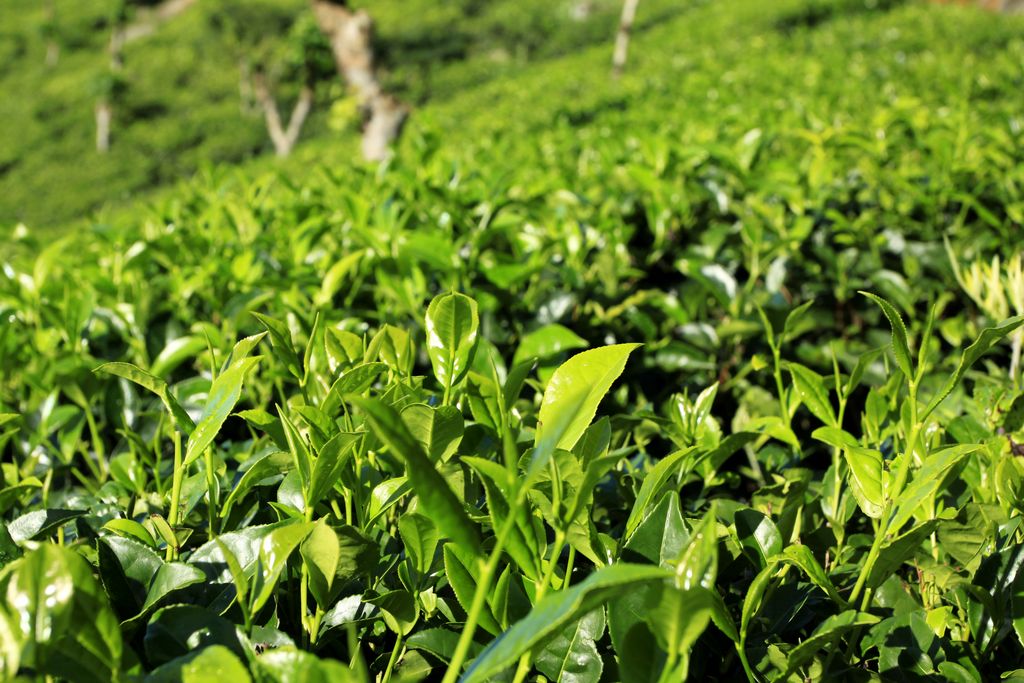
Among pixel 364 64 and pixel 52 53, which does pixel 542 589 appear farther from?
pixel 52 53

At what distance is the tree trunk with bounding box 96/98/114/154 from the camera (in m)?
22.4

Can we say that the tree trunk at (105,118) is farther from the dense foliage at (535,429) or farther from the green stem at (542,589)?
the green stem at (542,589)

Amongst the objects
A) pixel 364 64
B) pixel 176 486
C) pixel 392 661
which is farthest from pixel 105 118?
pixel 392 661

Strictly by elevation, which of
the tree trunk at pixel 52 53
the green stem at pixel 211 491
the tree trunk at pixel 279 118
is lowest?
the tree trunk at pixel 279 118

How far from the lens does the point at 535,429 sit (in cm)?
95

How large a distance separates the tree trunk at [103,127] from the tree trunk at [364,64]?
1668 cm

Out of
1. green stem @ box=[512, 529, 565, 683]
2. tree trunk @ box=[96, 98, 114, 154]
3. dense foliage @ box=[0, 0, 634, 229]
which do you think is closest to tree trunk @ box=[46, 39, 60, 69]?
dense foliage @ box=[0, 0, 634, 229]

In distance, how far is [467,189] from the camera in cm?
217

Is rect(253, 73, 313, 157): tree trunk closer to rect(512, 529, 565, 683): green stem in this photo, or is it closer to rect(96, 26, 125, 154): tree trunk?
rect(96, 26, 125, 154): tree trunk

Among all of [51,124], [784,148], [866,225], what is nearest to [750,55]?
[784,148]

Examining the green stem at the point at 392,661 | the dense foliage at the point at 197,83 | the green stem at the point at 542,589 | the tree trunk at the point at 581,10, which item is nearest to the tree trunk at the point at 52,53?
the dense foliage at the point at 197,83

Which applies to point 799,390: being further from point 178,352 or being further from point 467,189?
point 467,189

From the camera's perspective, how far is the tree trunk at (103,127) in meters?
22.4

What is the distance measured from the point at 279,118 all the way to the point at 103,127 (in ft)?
15.7
